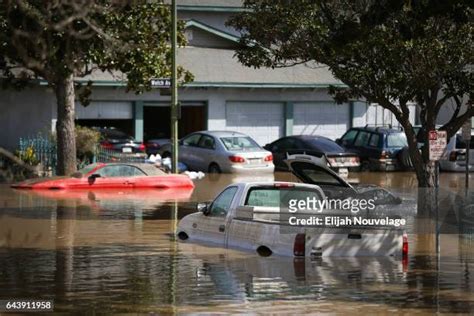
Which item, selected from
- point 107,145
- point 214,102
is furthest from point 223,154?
point 214,102

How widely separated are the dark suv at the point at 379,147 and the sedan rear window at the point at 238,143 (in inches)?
182

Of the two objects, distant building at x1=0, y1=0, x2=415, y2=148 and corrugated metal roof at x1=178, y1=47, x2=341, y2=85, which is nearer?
distant building at x1=0, y1=0, x2=415, y2=148

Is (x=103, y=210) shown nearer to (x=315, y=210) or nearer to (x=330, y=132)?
(x=315, y=210)

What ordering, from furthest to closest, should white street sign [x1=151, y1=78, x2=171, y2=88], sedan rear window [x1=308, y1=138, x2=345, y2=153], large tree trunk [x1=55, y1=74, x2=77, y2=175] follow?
sedan rear window [x1=308, y1=138, x2=345, y2=153] → large tree trunk [x1=55, y1=74, x2=77, y2=175] → white street sign [x1=151, y1=78, x2=171, y2=88]

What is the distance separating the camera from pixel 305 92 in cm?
4488

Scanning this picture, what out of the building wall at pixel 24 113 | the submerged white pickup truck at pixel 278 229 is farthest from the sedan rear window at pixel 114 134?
the submerged white pickup truck at pixel 278 229

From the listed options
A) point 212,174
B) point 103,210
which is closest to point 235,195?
point 103,210

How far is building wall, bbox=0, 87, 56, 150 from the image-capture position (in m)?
39.8

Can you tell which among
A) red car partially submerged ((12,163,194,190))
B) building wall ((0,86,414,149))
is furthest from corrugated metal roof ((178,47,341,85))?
red car partially submerged ((12,163,194,190))

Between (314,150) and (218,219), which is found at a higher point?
(314,150)

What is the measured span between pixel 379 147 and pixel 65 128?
12.9m

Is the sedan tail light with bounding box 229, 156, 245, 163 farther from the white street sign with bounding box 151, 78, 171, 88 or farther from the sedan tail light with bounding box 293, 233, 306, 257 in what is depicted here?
the sedan tail light with bounding box 293, 233, 306, 257

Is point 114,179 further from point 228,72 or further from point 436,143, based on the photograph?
point 228,72

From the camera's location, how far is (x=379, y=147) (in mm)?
38688
